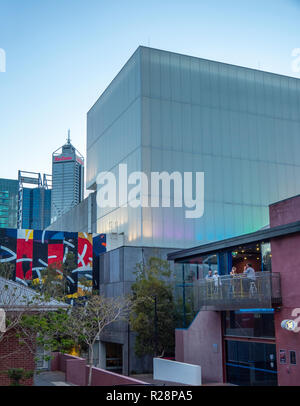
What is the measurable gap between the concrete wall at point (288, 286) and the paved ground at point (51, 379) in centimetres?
1191

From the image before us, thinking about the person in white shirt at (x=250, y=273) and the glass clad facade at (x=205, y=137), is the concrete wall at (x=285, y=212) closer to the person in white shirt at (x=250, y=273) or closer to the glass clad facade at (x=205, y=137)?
the person in white shirt at (x=250, y=273)

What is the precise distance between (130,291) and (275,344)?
20070 mm

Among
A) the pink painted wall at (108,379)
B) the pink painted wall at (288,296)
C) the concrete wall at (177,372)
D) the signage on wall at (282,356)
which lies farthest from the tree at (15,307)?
the signage on wall at (282,356)

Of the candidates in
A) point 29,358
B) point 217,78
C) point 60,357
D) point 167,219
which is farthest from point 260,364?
point 217,78

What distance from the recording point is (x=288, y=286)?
72.9 feet

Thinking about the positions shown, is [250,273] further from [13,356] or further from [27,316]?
[13,356]

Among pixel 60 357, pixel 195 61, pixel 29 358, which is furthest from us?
pixel 195 61

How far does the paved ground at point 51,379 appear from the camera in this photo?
1052 inches

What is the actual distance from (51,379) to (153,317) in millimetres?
9440

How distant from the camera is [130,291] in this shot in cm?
4178

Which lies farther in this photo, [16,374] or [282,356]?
[282,356]

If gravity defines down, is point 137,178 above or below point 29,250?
above

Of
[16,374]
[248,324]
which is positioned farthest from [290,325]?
[16,374]

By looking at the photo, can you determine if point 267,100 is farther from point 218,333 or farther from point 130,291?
point 218,333
